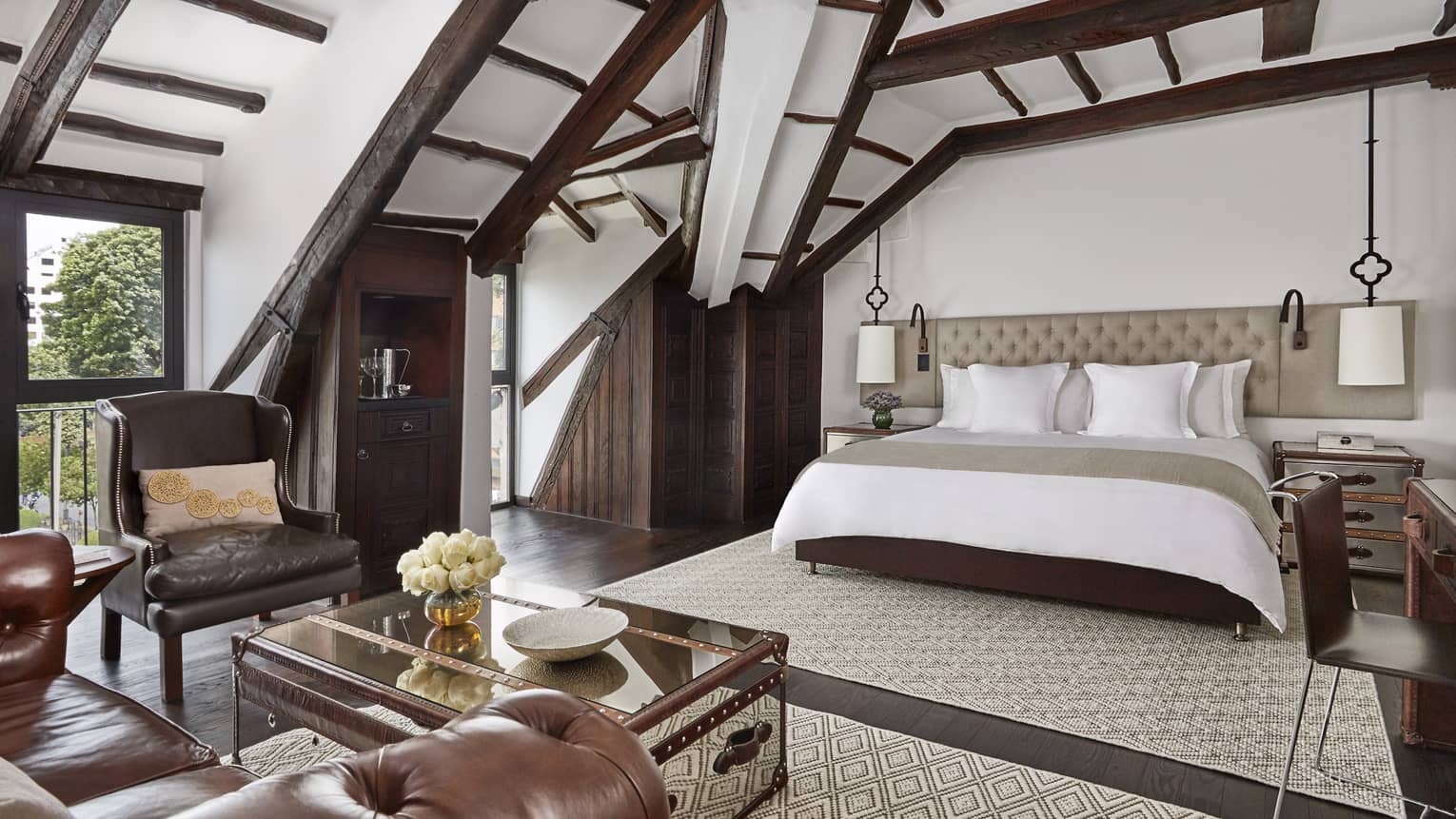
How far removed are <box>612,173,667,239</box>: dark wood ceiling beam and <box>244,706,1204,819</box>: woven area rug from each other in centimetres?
377

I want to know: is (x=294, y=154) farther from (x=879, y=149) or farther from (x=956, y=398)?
(x=956, y=398)

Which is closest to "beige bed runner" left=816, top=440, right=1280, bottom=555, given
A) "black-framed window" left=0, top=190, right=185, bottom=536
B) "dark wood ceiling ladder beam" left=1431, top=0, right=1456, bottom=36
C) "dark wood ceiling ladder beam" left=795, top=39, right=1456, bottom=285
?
"dark wood ceiling ladder beam" left=795, top=39, right=1456, bottom=285

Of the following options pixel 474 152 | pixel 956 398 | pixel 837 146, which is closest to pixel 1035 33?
pixel 837 146

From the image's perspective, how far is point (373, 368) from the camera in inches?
177

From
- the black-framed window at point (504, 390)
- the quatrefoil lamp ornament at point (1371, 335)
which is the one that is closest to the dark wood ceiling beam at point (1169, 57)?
the quatrefoil lamp ornament at point (1371, 335)

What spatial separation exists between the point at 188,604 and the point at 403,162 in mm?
1765

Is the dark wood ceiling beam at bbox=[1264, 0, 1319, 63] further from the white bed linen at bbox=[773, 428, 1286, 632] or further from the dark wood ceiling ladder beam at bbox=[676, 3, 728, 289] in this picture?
the dark wood ceiling ladder beam at bbox=[676, 3, 728, 289]

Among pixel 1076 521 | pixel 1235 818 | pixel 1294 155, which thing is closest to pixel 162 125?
pixel 1076 521

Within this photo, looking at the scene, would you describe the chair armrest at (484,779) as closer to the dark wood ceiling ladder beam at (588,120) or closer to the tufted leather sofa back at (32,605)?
the tufted leather sofa back at (32,605)

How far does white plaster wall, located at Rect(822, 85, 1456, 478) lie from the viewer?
455 centimetres

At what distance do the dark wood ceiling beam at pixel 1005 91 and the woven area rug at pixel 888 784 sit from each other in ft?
11.2

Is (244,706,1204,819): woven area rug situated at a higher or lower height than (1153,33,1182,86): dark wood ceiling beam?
lower

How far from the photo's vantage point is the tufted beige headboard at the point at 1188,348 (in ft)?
15.7

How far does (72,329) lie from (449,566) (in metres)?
2.77
